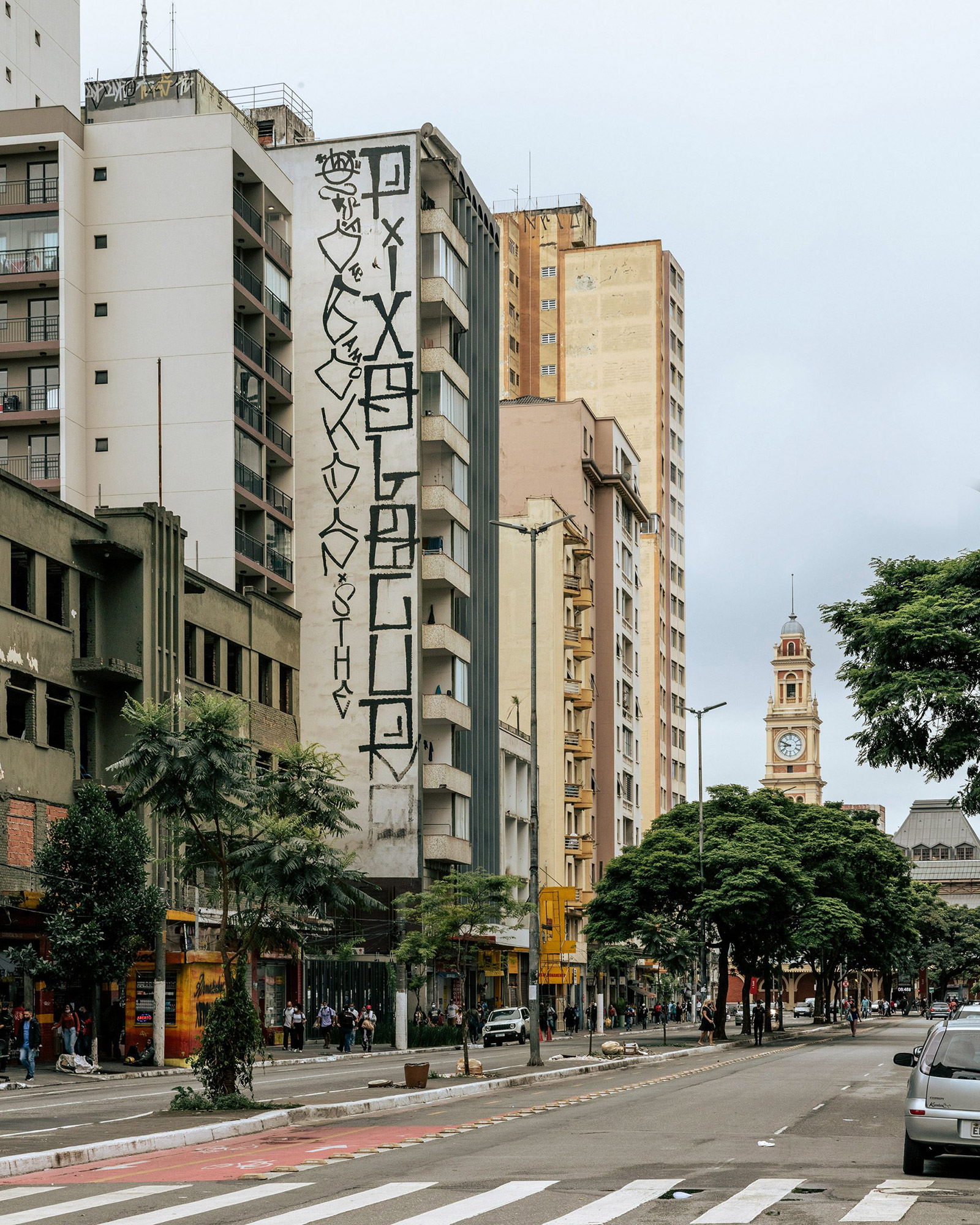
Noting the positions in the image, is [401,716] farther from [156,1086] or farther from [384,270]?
[156,1086]

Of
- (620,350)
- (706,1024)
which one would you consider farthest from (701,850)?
(620,350)

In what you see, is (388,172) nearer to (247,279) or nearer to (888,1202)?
(247,279)

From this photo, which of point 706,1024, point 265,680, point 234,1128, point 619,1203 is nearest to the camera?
point 619,1203

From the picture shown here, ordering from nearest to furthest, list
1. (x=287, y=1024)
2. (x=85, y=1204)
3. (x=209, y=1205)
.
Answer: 1. (x=209, y=1205)
2. (x=85, y=1204)
3. (x=287, y=1024)

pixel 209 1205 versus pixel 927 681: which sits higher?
pixel 927 681

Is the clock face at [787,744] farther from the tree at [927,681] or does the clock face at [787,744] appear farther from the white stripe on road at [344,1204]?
the white stripe on road at [344,1204]

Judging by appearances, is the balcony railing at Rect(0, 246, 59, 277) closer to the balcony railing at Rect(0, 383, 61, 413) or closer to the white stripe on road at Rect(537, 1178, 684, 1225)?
the balcony railing at Rect(0, 383, 61, 413)

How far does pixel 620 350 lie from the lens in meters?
126

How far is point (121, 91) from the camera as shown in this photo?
74938 mm

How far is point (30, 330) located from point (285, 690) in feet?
55.0

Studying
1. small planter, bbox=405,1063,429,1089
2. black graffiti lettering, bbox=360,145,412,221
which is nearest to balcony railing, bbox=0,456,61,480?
black graffiti lettering, bbox=360,145,412,221

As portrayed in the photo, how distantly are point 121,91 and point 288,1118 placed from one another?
59955 millimetres

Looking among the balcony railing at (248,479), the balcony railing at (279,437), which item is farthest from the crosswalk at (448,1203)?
the balcony railing at (279,437)

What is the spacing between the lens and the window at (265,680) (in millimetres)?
62219
